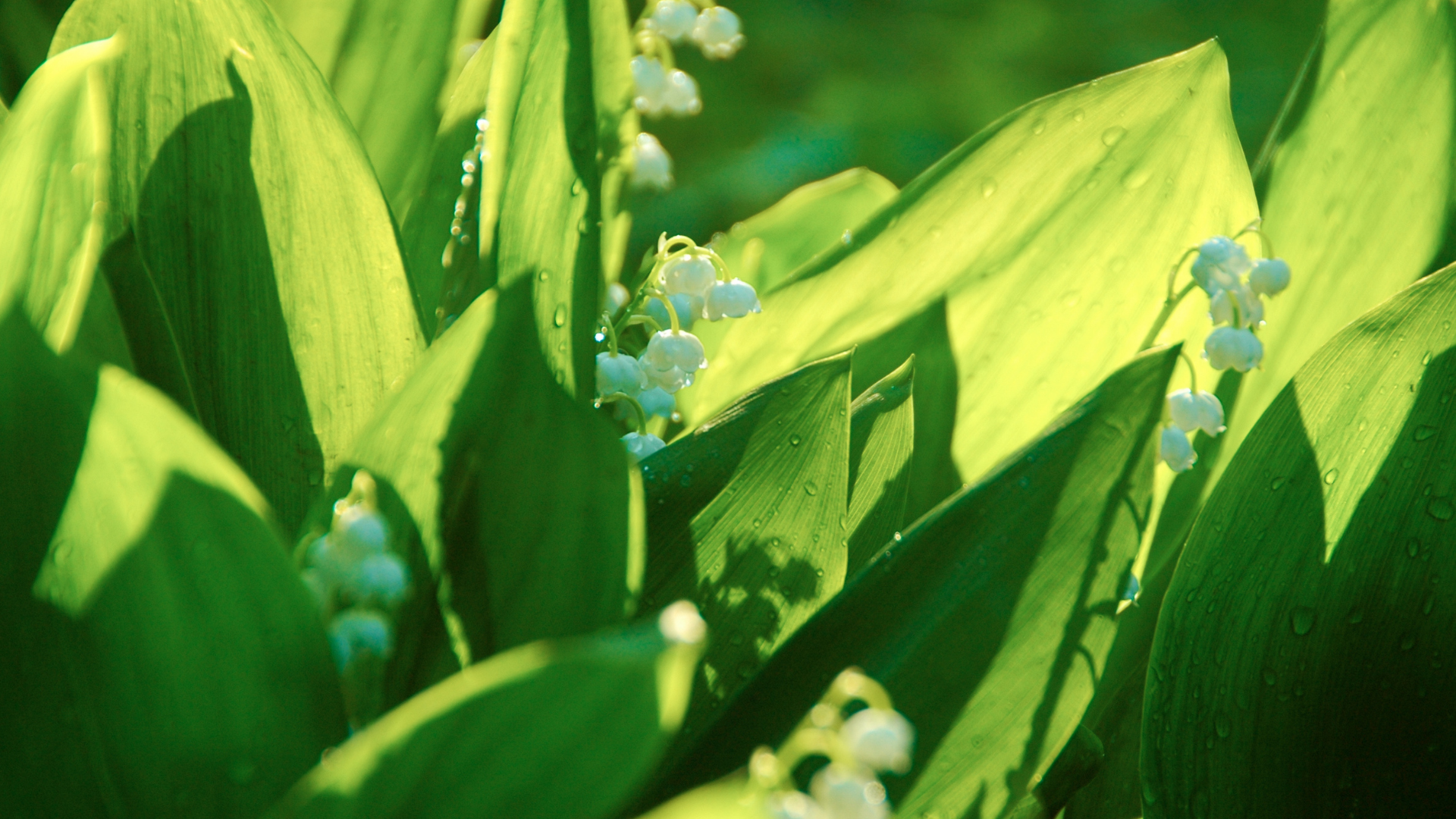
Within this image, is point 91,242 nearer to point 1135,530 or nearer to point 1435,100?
point 1135,530

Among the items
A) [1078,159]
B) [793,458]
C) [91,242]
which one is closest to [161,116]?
[91,242]

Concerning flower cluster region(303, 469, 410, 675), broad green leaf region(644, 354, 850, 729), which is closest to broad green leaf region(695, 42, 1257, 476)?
broad green leaf region(644, 354, 850, 729)

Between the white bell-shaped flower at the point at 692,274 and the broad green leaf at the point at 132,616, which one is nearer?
the broad green leaf at the point at 132,616

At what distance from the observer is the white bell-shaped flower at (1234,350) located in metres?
0.38

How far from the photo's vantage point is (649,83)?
45 centimetres

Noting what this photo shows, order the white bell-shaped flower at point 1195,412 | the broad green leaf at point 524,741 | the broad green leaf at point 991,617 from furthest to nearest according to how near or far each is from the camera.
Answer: the white bell-shaped flower at point 1195,412 < the broad green leaf at point 991,617 < the broad green leaf at point 524,741

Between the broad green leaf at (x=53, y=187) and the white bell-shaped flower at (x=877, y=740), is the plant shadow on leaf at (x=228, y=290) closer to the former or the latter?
the broad green leaf at (x=53, y=187)

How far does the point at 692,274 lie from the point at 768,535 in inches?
5.2

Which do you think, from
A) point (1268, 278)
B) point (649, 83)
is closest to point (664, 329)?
point (649, 83)

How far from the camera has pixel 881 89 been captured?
246 centimetres

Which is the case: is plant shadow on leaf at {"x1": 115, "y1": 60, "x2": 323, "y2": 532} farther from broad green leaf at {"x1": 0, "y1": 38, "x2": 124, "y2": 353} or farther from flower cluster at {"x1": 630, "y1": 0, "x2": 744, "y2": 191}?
flower cluster at {"x1": 630, "y1": 0, "x2": 744, "y2": 191}

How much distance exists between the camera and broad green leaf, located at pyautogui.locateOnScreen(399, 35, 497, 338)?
40 centimetres

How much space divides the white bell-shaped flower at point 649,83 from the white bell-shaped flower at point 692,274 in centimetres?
9

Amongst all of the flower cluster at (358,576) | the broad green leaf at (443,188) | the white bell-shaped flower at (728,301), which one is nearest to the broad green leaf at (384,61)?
the broad green leaf at (443,188)
